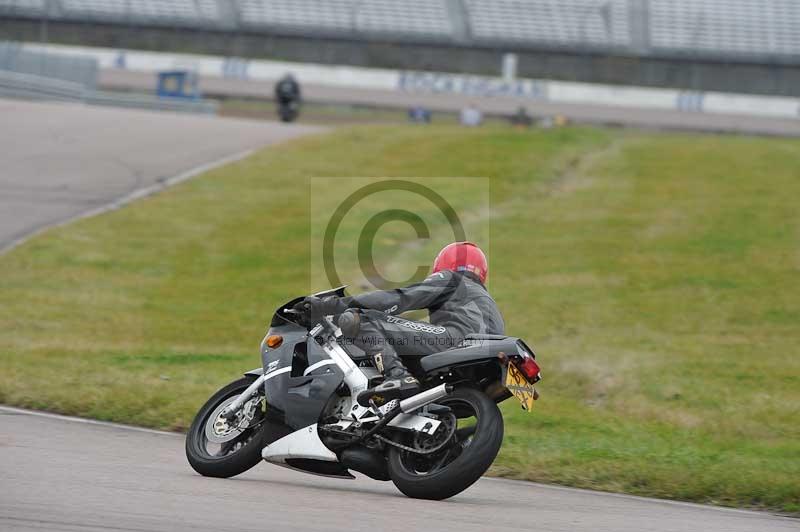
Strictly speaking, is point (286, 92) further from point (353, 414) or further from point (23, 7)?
point (353, 414)

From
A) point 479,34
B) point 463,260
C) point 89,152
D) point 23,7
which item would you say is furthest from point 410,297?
point 23,7

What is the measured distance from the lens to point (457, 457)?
6.36 m

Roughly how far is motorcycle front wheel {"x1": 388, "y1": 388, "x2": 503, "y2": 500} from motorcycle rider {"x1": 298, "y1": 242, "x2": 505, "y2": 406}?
37 centimetres

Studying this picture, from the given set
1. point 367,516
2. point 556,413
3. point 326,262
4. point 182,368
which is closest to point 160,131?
point 326,262

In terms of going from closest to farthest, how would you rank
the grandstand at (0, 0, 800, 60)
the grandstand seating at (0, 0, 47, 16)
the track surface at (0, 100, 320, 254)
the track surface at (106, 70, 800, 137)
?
the track surface at (0, 100, 320, 254) < the track surface at (106, 70, 800, 137) < the grandstand at (0, 0, 800, 60) < the grandstand seating at (0, 0, 47, 16)

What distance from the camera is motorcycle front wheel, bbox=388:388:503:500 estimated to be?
20.3ft

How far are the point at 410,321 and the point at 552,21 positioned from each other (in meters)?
44.9

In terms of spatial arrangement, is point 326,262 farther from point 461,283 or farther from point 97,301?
point 461,283

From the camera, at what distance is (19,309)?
14.3 metres

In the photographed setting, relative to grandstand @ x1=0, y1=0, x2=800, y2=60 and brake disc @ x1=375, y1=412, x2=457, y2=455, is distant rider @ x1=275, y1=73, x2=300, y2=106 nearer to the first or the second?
grandstand @ x1=0, y1=0, x2=800, y2=60

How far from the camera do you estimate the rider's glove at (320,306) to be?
22.8 feet

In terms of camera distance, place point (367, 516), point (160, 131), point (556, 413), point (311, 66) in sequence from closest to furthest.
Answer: point (367, 516) < point (556, 413) < point (160, 131) < point (311, 66)

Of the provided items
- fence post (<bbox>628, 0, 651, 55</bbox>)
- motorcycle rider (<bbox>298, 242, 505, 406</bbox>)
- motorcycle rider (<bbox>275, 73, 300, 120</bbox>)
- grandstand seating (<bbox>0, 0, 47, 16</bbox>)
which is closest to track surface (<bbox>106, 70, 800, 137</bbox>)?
fence post (<bbox>628, 0, 651, 55</bbox>)

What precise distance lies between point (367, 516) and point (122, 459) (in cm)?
223
